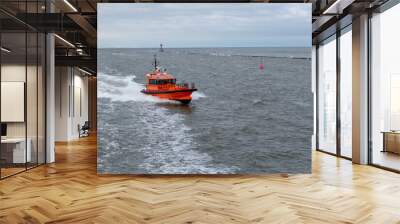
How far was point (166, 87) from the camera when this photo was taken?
6.55 m

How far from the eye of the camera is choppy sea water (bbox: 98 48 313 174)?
21.3 ft

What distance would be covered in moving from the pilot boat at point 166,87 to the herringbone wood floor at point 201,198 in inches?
52.8

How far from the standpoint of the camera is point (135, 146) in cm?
651

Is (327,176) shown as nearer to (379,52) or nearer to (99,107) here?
(379,52)

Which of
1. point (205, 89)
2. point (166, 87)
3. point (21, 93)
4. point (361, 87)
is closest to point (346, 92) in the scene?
point (361, 87)

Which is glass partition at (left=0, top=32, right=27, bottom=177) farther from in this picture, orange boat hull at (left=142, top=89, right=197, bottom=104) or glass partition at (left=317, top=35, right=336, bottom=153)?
glass partition at (left=317, top=35, right=336, bottom=153)

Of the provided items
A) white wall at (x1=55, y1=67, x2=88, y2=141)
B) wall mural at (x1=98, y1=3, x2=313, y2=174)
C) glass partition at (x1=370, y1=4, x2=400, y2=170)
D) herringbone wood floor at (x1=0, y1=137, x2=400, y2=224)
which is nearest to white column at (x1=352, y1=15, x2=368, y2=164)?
glass partition at (x1=370, y1=4, x2=400, y2=170)

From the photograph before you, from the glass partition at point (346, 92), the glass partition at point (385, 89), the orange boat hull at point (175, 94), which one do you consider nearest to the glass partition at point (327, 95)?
the glass partition at point (346, 92)

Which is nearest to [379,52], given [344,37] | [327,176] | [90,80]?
[344,37]

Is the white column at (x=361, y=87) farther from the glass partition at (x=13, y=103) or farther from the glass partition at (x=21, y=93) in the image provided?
the glass partition at (x=13, y=103)

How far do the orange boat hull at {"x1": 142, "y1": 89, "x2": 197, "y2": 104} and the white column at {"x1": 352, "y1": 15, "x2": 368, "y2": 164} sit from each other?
3753 millimetres

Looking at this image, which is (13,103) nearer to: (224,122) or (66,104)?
(224,122)

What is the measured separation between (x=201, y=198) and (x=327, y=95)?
267 inches

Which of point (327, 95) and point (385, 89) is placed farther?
point (327, 95)
